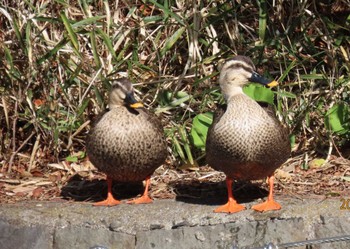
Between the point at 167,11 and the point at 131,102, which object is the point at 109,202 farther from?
the point at 167,11

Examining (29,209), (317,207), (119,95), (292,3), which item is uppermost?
(292,3)

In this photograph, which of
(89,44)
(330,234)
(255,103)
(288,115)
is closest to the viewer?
(330,234)

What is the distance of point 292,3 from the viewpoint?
6.91 meters

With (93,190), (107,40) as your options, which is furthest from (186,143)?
(107,40)

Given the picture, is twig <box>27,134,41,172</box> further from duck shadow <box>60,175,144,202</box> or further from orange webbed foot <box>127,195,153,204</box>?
orange webbed foot <box>127,195,153,204</box>

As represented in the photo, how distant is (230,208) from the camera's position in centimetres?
522

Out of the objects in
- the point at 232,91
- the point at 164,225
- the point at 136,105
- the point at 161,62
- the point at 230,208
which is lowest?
the point at 164,225

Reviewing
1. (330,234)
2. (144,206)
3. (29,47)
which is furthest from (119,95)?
(330,234)

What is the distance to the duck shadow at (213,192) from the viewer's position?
5602 millimetres

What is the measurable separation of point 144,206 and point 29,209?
2.40 feet

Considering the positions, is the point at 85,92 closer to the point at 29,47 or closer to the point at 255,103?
the point at 29,47

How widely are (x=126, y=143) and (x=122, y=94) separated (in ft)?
1.19

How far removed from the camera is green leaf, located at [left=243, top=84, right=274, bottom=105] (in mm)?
6195

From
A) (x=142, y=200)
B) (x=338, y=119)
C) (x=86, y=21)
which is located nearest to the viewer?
(x=142, y=200)
